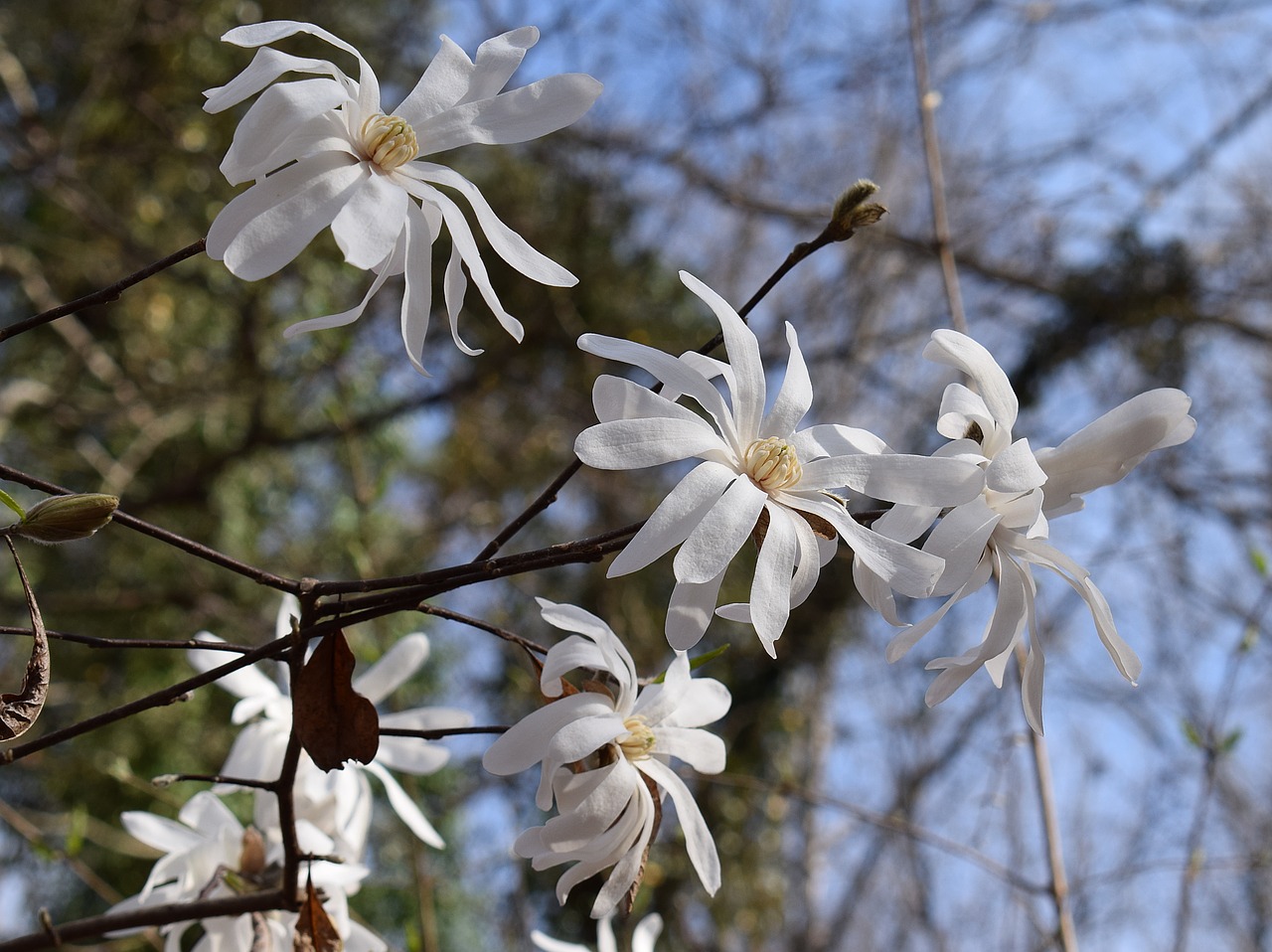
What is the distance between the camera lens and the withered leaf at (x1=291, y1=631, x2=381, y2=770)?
17.9 inches

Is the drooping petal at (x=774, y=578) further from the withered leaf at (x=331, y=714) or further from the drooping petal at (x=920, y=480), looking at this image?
the withered leaf at (x=331, y=714)

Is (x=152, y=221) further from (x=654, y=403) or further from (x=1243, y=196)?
(x=1243, y=196)

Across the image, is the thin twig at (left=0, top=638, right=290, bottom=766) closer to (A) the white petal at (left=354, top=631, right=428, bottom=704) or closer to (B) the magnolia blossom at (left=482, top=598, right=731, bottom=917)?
(B) the magnolia blossom at (left=482, top=598, right=731, bottom=917)

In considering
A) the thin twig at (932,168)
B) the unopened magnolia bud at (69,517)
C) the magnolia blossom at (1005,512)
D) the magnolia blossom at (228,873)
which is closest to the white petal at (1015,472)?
the magnolia blossom at (1005,512)

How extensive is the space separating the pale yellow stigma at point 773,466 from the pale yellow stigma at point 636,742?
5.4 inches

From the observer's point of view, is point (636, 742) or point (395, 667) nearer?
point (636, 742)

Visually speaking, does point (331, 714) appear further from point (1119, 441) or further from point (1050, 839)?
point (1050, 839)

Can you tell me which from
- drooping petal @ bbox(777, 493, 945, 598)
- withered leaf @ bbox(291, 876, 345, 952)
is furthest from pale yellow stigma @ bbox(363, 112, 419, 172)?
withered leaf @ bbox(291, 876, 345, 952)

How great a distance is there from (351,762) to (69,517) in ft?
1.03

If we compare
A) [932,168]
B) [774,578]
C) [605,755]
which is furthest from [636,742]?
[932,168]

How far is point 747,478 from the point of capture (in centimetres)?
43

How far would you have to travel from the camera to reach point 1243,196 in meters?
2.81

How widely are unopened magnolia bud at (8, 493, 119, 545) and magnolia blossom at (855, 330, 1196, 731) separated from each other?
0.97ft

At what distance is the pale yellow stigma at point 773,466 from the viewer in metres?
0.44
